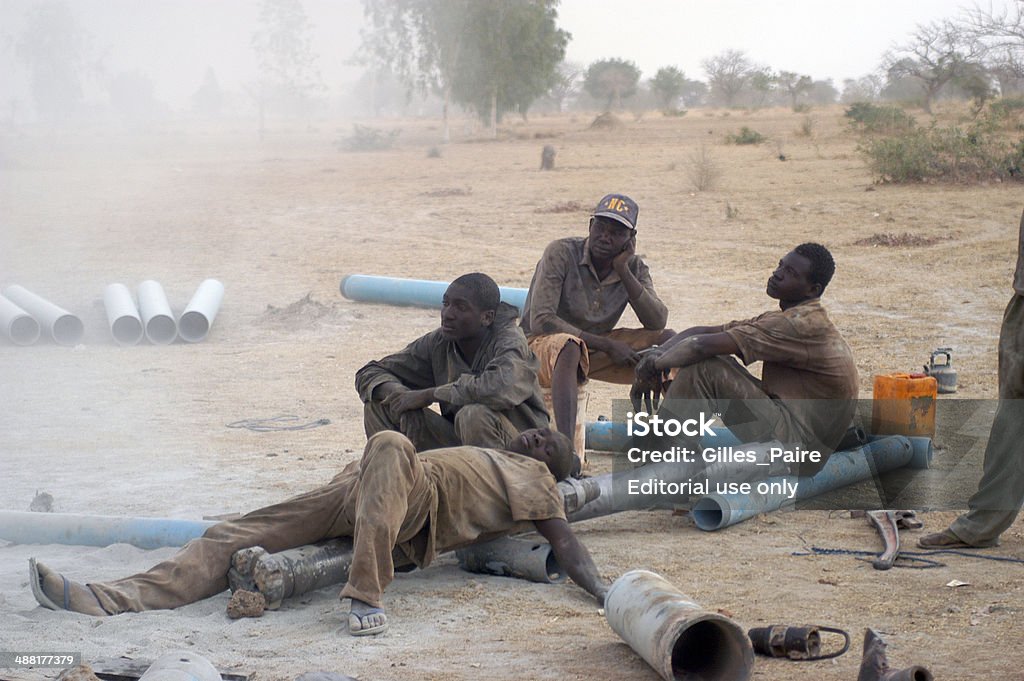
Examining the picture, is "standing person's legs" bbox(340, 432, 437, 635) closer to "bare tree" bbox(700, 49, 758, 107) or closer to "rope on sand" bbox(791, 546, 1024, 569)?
"rope on sand" bbox(791, 546, 1024, 569)

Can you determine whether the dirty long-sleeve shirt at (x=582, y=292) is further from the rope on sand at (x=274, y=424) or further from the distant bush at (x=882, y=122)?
the distant bush at (x=882, y=122)

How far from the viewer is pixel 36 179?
2741 centimetres

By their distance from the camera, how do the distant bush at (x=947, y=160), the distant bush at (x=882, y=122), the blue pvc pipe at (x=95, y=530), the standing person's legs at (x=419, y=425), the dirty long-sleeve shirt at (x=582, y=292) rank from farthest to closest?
1. the distant bush at (x=882, y=122)
2. the distant bush at (x=947, y=160)
3. the dirty long-sleeve shirt at (x=582, y=292)
4. the standing person's legs at (x=419, y=425)
5. the blue pvc pipe at (x=95, y=530)

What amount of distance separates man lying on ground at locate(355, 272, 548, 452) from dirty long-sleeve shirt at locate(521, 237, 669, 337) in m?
1.11

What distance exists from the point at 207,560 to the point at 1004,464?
326cm

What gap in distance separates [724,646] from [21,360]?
24.3ft

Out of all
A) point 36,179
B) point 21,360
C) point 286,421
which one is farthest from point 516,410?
point 36,179

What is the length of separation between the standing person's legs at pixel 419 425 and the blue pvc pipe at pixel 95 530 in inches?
33.9

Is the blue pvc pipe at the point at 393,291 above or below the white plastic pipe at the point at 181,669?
above

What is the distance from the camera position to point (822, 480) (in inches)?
221

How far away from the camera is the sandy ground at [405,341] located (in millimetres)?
3904

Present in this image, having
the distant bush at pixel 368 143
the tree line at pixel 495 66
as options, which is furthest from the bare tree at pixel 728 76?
the distant bush at pixel 368 143

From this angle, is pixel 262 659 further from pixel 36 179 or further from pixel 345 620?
pixel 36 179

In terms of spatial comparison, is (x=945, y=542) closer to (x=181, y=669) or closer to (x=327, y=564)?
(x=327, y=564)
